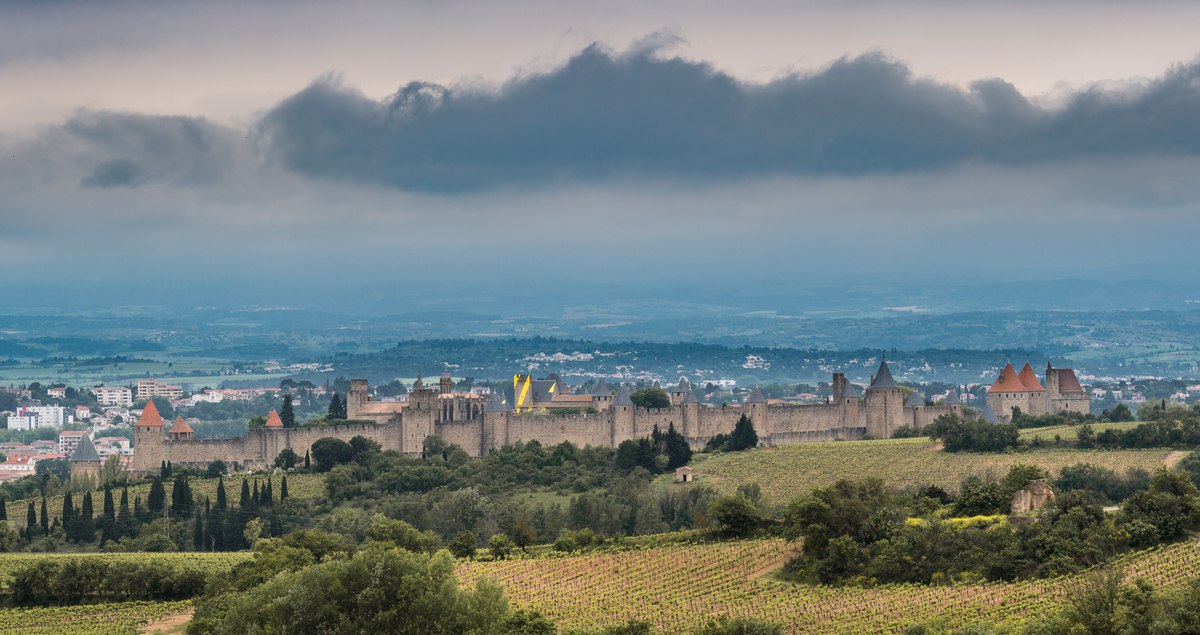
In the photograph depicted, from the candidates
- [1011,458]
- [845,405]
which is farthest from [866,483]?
[845,405]

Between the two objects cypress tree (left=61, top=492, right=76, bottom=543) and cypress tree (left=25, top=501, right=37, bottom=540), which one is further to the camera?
cypress tree (left=25, top=501, right=37, bottom=540)

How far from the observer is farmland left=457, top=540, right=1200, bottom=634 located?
4950 centimetres

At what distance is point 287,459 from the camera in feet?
322

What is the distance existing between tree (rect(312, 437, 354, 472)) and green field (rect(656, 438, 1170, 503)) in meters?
17.3

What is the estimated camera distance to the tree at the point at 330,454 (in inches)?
3772

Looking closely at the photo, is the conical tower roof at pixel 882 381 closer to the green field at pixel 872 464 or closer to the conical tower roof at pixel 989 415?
the conical tower roof at pixel 989 415

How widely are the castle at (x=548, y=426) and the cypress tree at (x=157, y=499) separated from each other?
12.5 metres

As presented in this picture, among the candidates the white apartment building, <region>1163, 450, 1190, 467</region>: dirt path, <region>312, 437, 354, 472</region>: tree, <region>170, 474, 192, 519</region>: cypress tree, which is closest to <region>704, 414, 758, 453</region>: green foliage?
<region>312, 437, 354, 472</region>: tree

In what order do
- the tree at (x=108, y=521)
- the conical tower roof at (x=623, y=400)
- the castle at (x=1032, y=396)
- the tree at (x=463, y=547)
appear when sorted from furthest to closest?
the castle at (x=1032, y=396) < the conical tower roof at (x=623, y=400) < the tree at (x=108, y=521) < the tree at (x=463, y=547)

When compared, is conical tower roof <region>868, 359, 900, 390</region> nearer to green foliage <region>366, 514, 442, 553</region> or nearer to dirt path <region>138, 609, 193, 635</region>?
green foliage <region>366, 514, 442, 553</region>

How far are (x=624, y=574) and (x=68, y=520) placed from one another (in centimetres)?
3200

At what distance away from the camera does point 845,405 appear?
103 meters

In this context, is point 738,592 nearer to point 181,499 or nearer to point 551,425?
point 181,499

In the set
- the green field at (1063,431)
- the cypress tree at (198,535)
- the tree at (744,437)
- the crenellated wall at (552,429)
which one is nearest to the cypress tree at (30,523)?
the cypress tree at (198,535)
